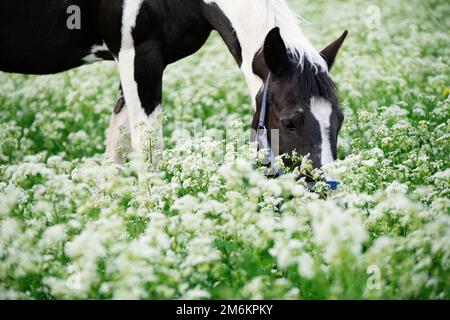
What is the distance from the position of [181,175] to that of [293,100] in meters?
0.96

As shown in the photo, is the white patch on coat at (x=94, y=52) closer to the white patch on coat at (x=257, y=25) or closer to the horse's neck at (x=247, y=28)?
the horse's neck at (x=247, y=28)

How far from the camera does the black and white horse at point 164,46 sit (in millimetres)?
4730

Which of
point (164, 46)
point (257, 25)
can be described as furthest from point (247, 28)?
point (164, 46)

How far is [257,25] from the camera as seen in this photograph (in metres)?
5.07

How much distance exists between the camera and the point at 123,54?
5.41 metres

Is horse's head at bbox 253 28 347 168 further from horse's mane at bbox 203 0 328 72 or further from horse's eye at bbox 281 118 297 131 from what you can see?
horse's mane at bbox 203 0 328 72

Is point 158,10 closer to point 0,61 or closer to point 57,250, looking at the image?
point 0,61

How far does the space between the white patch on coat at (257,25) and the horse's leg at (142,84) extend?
0.72m

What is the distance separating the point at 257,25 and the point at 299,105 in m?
0.80

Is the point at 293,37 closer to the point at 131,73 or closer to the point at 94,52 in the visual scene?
the point at 131,73
